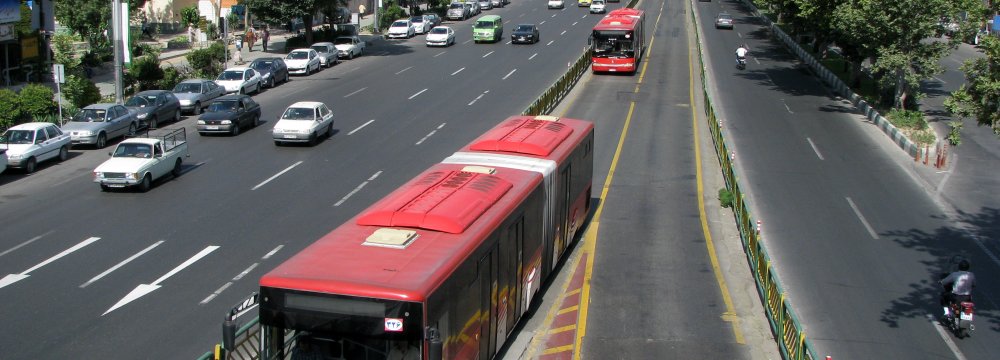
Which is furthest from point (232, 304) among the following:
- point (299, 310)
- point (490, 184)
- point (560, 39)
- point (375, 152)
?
point (560, 39)

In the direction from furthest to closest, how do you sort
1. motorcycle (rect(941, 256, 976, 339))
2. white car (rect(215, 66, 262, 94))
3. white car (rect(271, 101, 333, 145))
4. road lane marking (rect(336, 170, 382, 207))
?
white car (rect(215, 66, 262, 94)), white car (rect(271, 101, 333, 145)), road lane marking (rect(336, 170, 382, 207)), motorcycle (rect(941, 256, 976, 339))

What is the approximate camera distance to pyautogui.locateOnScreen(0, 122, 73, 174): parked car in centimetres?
3089

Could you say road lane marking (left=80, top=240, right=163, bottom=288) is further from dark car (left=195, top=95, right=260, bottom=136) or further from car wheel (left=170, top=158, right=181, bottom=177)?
dark car (left=195, top=95, right=260, bottom=136)

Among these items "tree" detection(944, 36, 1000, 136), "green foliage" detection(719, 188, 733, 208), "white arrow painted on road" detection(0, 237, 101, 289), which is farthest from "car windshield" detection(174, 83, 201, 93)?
"tree" detection(944, 36, 1000, 136)

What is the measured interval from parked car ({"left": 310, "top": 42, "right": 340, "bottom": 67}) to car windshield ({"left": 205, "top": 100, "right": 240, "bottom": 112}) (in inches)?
727

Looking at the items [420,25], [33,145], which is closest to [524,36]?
[420,25]

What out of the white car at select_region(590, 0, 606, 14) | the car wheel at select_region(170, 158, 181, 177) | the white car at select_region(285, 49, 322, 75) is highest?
the white car at select_region(590, 0, 606, 14)

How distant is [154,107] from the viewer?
38.9m

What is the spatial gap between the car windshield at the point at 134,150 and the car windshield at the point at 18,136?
Answer: 4.74 m

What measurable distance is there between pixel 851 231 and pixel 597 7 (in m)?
70.0

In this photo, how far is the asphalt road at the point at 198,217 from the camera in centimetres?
1769

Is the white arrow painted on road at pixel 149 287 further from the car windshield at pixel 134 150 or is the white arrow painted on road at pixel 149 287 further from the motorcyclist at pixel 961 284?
the motorcyclist at pixel 961 284

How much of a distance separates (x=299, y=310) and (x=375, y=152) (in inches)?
922

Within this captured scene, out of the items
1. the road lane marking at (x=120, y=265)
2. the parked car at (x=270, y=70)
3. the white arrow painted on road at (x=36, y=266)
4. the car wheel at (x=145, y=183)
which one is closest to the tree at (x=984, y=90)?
the road lane marking at (x=120, y=265)
